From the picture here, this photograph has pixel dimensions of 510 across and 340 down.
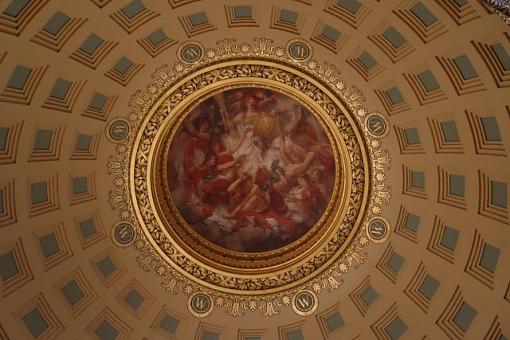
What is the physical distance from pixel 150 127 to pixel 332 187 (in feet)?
21.7

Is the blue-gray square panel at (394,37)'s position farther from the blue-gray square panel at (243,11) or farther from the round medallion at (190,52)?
the round medallion at (190,52)

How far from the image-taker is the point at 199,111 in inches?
787

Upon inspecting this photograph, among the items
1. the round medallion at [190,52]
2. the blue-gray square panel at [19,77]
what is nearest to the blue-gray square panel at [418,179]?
the round medallion at [190,52]

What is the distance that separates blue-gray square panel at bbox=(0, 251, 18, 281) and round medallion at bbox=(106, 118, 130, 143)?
15.3 feet

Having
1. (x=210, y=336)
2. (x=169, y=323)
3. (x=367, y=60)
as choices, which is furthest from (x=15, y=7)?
(x=210, y=336)

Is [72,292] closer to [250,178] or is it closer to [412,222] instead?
[250,178]

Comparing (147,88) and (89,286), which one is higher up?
(147,88)

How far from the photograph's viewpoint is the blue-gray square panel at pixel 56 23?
49.1 ft

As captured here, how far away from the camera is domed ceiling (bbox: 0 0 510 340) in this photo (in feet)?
52.4

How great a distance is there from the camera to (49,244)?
18.5 metres

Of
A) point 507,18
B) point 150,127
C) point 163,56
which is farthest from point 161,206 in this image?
point 507,18

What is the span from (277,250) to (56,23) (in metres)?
10.8

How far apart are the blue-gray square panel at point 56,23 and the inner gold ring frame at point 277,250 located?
4241 millimetres

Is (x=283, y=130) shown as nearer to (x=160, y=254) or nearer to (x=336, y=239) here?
(x=336, y=239)
